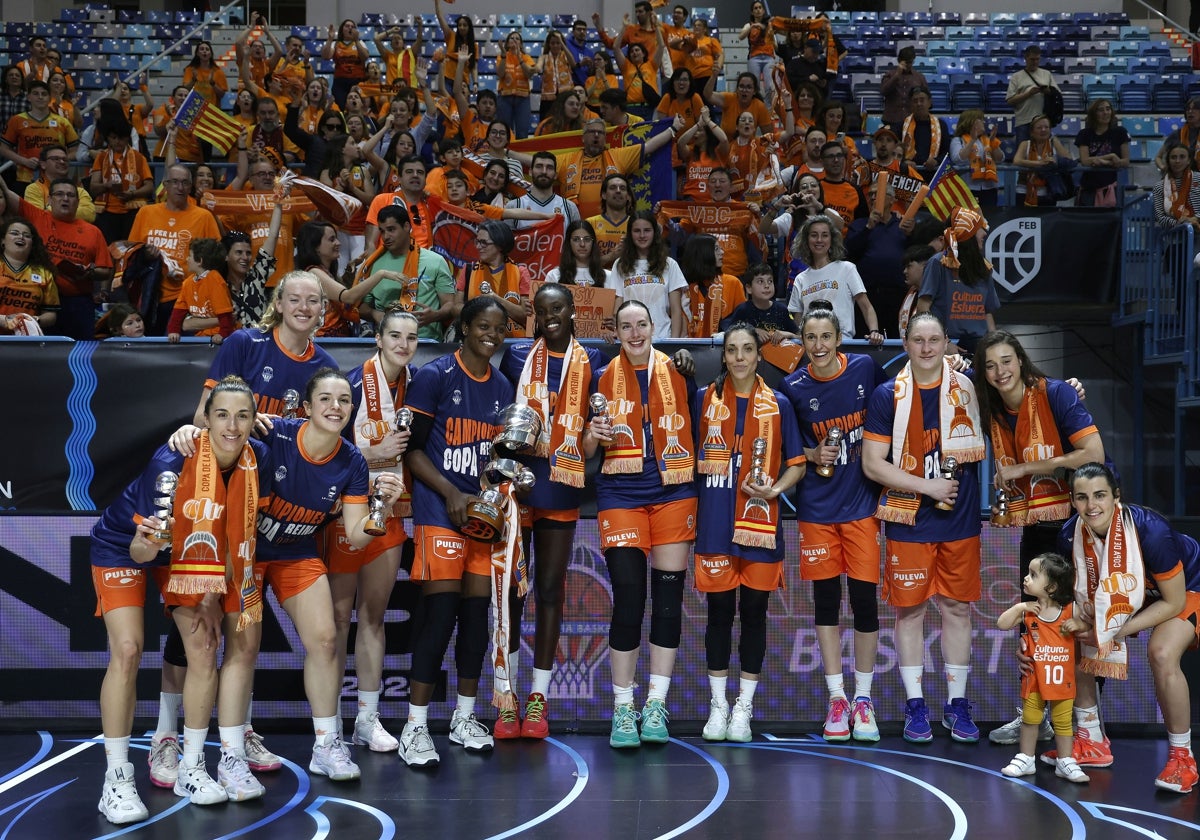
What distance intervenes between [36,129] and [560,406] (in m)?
8.35

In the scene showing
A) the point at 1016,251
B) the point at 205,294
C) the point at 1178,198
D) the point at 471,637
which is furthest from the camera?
the point at 1016,251

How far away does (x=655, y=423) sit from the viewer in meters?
5.86

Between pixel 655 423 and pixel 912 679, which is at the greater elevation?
pixel 655 423

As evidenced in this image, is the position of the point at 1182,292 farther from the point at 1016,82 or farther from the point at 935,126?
the point at 1016,82

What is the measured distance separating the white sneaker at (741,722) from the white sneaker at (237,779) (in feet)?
7.17

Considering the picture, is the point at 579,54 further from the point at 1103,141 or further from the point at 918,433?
the point at 918,433

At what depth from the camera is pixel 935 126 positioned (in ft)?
37.8

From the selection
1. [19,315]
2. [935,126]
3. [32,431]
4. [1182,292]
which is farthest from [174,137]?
[1182,292]

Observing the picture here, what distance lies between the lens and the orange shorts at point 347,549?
18.1ft

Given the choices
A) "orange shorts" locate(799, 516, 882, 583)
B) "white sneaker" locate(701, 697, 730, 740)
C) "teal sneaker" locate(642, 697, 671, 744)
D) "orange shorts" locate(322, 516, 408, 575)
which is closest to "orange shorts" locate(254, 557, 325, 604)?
"orange shorts" locate(322, 516, 408, 575)

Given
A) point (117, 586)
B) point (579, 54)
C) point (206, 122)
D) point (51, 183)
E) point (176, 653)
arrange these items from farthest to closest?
point (579, 54) → point (206, 122) → point (51, 183) → point (176, 653) → point (117, 586)

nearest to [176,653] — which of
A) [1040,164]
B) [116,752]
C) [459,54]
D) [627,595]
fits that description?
[116,752]

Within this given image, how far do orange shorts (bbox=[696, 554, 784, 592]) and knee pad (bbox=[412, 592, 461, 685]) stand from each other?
1180 millimetres

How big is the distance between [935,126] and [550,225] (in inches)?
191
